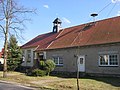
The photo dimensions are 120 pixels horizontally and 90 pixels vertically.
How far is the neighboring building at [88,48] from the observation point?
83.4ft

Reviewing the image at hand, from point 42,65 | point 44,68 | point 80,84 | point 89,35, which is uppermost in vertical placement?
point 89,35

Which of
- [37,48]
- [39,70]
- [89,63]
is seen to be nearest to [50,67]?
[39,70]

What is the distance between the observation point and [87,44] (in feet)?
92.3

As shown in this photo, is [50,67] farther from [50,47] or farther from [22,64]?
[22,64]

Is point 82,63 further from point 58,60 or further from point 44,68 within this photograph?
point 58,60

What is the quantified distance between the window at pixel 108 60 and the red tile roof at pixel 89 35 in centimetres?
154

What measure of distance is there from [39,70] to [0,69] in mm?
→ 17912

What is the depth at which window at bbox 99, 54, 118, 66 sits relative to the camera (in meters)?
25.0

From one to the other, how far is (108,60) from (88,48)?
11.0 feet

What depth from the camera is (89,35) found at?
3045 cm

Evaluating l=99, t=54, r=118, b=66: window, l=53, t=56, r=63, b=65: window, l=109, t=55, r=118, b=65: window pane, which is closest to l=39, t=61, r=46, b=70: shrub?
l=53, t=56, r=63, b=65: window

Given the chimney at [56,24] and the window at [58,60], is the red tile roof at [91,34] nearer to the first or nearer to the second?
the window at [58,60]

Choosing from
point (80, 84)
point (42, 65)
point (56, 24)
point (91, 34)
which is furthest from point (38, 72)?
point (56, 24)

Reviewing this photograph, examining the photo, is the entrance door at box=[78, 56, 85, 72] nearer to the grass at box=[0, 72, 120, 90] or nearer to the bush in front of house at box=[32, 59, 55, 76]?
the bush in front of house at box=[32, 59, 55, 76]
